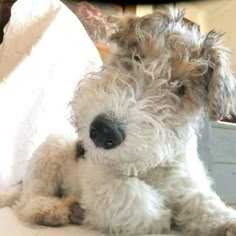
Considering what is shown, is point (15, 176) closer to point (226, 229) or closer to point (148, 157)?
point (148, 157)

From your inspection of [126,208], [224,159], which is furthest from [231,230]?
[224,159]

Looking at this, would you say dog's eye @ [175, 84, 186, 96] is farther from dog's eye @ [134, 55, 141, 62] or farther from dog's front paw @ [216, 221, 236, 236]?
dog's front paw @ [216, 221, 236, 236]

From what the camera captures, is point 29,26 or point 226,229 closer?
point 226,229

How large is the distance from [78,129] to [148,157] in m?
0.15

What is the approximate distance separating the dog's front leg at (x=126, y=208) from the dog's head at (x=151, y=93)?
0.04 meters

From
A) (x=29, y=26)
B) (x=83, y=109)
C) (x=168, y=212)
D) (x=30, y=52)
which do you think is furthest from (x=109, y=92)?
(x=29, y=26)

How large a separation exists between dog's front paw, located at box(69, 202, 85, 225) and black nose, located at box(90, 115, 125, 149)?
8.6 inches

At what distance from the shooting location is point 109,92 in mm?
881

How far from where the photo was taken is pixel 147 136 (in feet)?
2.87

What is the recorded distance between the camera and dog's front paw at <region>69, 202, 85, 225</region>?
38.9 inches

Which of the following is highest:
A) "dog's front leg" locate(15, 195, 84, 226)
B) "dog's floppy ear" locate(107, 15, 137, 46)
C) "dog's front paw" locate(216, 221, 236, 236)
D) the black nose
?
"dog's floppy ear" locate(107, 15, 137, 46)

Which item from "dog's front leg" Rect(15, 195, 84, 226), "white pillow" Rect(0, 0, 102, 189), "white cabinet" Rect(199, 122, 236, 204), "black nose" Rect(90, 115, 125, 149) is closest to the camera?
"black nose" Rect(90, 115, 125, 149)

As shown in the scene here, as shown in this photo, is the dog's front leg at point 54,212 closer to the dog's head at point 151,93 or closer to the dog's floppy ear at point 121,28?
the dog's head at point 151,93

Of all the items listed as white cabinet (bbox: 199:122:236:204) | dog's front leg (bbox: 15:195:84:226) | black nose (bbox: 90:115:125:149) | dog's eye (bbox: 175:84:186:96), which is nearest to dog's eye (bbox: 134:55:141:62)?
dog's eye (bbox: 175:84:186:96)
